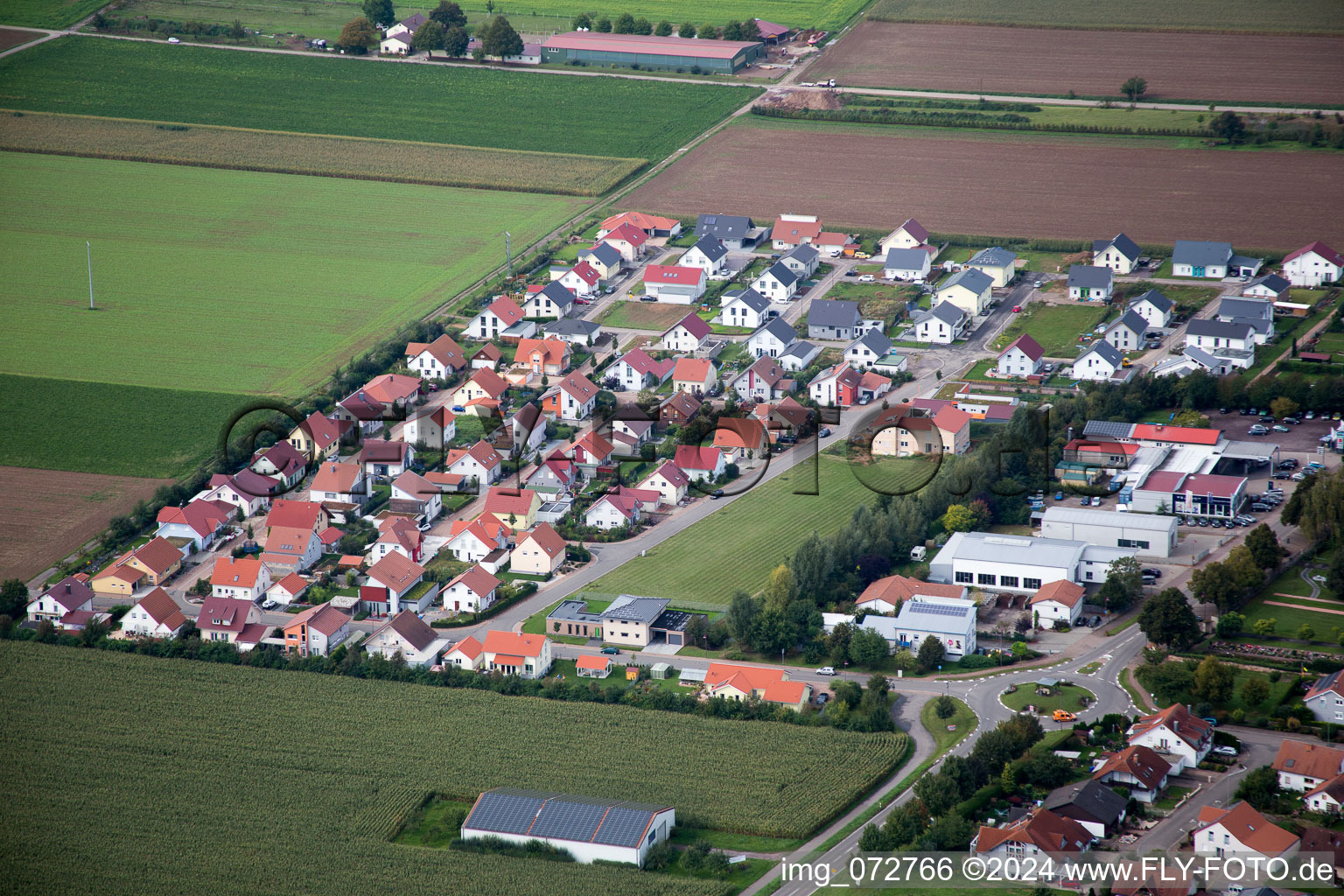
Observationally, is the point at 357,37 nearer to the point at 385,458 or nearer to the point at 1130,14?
the point at 1130,14

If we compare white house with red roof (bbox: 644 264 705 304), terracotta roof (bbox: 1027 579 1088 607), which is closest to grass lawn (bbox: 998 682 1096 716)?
terracotta roof (bbox: 1027 579 1088 607)

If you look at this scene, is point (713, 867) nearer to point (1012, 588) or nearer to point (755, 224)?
point (1012, 588)

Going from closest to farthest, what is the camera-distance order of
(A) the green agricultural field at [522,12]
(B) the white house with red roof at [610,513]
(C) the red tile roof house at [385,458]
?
(B) the white house with red roof at [610,513]
(C) the red tile roof house at [385,458]
(A) the green agricultural field at [522,12]

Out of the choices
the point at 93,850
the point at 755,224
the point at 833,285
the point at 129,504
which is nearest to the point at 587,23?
the point at 755,224

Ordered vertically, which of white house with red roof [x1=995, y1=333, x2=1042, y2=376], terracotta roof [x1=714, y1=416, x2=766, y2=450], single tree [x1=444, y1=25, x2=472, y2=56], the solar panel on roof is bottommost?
the solar panel on roof

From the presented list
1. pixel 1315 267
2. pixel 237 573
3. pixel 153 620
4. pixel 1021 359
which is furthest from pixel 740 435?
pixel 1315 267

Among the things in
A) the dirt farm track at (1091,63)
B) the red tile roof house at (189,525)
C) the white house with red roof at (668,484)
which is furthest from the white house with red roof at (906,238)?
the red tile roof house at (189,525)

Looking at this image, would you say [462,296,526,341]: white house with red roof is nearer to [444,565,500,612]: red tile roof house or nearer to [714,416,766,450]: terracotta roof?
[714,416,766,450]: terracotta roof

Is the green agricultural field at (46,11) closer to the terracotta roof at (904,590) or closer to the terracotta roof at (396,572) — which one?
the terracotta roof at (396,572)
